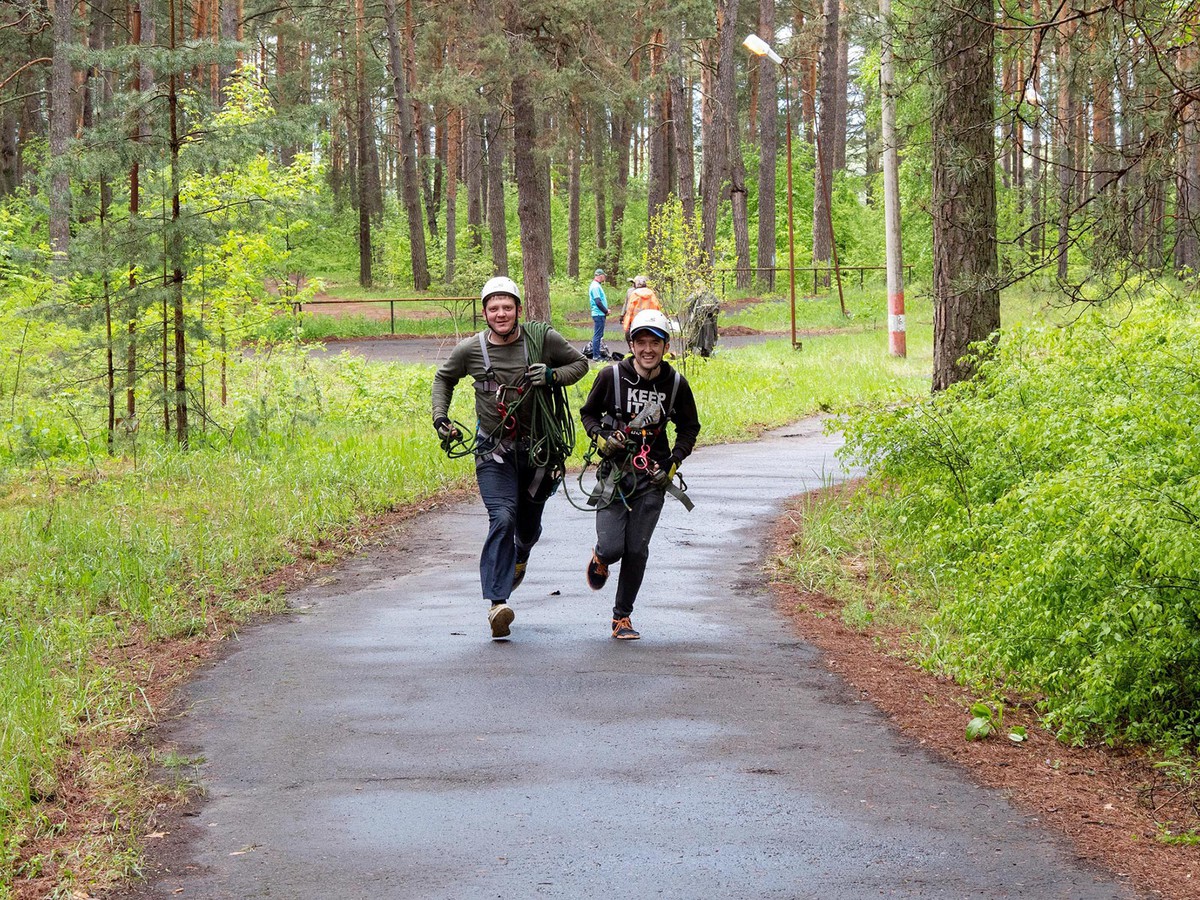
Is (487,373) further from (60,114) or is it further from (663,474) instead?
(60,114)

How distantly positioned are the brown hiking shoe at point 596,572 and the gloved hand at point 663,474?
24.5 inches

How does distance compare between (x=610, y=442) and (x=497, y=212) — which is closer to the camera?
(x=610, y=442)

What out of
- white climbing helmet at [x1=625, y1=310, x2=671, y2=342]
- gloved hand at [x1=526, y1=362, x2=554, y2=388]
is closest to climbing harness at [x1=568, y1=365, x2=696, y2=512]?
white climbing helmet at [x1=625, y1=310, x2=671, y2=342]

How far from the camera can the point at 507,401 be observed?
8.18 m

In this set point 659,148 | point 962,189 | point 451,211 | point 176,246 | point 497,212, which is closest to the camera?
point 962,189

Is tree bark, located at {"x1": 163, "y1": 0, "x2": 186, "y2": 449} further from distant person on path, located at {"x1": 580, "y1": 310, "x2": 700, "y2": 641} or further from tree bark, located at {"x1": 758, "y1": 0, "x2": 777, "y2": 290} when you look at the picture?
tree bark, located at {"x1": 758, "y1": 0, "x2": 777, "y2": 290}

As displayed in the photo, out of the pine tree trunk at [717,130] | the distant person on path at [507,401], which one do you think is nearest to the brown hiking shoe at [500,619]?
the distant person on path at [507,401]

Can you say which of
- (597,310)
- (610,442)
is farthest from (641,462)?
(597,310)

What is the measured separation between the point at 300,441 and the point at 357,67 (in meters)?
38.5

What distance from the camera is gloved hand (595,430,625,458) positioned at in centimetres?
773

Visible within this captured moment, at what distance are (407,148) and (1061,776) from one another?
43.8m

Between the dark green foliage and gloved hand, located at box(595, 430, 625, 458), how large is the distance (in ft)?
6.63

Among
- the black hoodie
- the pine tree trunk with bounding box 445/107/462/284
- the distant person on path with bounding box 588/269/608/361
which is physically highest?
the pine tree trunk with bounding box 445/107/462/284

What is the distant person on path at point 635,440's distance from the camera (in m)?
7.76
